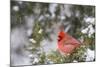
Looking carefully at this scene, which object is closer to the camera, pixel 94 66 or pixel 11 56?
pixel 11 56

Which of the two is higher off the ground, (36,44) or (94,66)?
(36,44)
